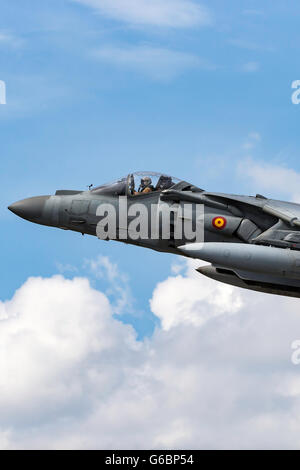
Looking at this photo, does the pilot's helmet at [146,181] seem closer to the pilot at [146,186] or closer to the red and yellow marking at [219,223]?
the pilot at [146,186]

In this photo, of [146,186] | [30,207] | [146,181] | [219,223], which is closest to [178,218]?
[219,223]

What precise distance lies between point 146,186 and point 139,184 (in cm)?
22

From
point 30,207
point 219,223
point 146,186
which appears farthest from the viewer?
point 30,207

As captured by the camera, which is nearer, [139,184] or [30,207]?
[139,184]

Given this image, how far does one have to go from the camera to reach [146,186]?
94.7 ft

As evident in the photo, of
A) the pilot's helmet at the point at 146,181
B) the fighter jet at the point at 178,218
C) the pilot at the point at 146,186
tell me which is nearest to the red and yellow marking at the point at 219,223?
the fighter jet at the point at 178,218

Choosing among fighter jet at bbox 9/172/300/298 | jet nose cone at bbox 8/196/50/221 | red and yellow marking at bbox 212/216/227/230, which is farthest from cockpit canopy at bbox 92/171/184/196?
jet nose cone at bbox 8/196/50/221

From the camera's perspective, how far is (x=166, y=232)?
2836 centimetres

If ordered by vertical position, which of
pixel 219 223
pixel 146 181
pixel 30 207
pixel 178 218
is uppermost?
pixel 146 181

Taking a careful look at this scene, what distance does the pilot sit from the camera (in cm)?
2878

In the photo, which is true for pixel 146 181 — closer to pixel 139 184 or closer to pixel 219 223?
pixel 139 184

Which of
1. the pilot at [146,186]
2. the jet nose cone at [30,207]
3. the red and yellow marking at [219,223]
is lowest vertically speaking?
the red and yellow marking at [219,223]

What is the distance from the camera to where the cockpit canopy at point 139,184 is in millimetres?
28797

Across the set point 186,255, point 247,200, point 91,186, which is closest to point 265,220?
point 247,200
